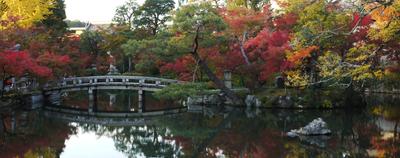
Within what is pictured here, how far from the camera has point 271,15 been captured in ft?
86.6

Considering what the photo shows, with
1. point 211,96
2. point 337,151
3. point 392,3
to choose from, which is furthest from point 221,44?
point 392,3

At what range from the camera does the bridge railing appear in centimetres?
2672

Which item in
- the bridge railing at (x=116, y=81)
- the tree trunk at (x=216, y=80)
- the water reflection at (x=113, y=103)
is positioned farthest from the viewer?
the bridge railing at (x=116, y=81)

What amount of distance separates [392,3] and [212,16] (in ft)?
39.6

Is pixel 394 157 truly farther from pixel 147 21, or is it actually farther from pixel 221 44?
pixel 147 21

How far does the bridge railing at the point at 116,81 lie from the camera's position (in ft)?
87.7

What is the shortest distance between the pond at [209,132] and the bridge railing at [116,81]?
1.37m

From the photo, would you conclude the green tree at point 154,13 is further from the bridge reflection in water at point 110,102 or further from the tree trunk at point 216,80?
the tree trunk at point 216,80

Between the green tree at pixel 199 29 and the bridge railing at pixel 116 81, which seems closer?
the green tree at pixel 199 29

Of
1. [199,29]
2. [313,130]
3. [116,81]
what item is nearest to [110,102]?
[116,81]

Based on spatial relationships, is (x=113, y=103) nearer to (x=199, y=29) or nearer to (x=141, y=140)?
(x=199, y=29)

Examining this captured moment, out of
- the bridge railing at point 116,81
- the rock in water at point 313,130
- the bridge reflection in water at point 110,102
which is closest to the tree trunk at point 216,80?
the bridge reflection in water at point 110,102

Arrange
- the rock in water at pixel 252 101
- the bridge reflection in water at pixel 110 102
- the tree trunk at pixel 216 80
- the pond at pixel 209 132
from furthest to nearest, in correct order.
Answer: the bridge reflection in water at pixel 110 102 → the rock in water at pixel 252 101 → the tree trunk at pixel 216 80 → the pond at pixel 209 132

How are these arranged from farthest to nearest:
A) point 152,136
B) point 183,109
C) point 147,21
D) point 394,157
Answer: point 147,21 < point 183,109 < point 152,136 < point 394,157
